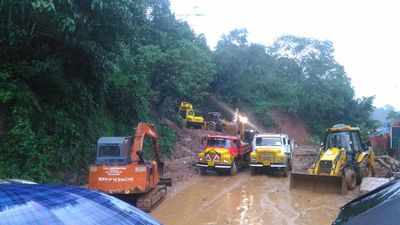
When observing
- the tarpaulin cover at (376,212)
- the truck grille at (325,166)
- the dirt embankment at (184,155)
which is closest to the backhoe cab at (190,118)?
the dirt embankment at (184,155)

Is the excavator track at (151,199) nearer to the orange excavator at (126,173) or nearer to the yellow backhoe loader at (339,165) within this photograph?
the orange excavator at (126,173)

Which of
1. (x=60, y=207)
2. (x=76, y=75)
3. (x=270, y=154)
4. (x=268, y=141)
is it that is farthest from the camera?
(x=268, y=141)

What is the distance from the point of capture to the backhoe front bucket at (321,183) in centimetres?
1391

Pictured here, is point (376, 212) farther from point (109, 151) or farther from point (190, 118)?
point (190, 118)

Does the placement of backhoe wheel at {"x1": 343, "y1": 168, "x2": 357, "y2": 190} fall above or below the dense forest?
below

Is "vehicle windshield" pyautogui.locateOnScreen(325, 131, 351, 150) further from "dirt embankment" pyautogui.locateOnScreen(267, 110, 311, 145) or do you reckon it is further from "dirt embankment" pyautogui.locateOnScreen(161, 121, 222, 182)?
"dirt embankment" pyautogui.locateOnScreen(267, 110, 311, 145)

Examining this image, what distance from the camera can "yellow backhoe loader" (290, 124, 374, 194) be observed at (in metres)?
14.1

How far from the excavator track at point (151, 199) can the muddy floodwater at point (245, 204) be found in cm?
23

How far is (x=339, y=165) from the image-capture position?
14.6m

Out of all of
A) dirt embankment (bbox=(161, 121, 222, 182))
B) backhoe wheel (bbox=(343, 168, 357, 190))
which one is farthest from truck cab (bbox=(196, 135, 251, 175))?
backhoe wheel (bbox=(343, 168, 357, 190))

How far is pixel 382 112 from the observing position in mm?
137625

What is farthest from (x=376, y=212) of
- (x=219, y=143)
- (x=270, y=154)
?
(x=219, y=143)

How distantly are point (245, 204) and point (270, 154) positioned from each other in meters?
6.46

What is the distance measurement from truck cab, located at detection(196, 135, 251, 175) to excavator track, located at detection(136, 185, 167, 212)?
5.97m
